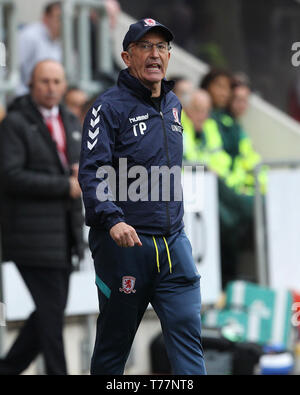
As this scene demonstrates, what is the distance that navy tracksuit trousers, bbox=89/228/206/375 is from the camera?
475 cm

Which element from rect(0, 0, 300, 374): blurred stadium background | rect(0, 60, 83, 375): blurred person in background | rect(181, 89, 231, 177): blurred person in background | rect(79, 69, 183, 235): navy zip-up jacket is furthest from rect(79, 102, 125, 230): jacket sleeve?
rect(181, 89, 231, 177): blurred person in background

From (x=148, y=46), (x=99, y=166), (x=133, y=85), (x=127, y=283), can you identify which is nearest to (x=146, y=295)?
(x=127, y=283)

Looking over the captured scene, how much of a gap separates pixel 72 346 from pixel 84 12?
315cm

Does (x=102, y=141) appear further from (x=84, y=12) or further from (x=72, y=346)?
(x=84, y=12)

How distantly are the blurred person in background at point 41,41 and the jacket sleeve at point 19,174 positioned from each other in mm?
2460

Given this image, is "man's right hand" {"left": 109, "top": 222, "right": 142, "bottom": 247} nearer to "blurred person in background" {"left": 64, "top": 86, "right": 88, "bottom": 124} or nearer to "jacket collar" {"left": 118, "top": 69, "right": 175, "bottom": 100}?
"jacket collar" {"left": 118, "top": 69, "right": 175, "bottom": 100}

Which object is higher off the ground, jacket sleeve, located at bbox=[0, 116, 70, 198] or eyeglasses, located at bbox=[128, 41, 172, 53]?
eyeglasses, located at bbox=[128, 41, 172, 53]

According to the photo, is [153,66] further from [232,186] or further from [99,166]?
[232,186]

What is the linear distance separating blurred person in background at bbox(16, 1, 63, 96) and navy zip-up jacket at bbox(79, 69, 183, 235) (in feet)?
14.5

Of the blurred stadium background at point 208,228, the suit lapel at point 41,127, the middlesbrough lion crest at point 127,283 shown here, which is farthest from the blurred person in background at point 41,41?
the middlesbrough lion crest at point 127,283

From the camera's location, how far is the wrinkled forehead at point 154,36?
469 cm

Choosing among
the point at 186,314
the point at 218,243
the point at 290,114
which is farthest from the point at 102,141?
the point at 290,114

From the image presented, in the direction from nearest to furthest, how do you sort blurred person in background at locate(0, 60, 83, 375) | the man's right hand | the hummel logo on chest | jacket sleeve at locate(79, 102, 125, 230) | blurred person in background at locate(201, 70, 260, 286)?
the man's right hand < jacket sleeve at locate(79, 102, 125, 230) < the hummel logo on chest < blurred person in background at locate(0, 60, 83, 375) < blurred person in background at locate(201, 70, 260, 286)

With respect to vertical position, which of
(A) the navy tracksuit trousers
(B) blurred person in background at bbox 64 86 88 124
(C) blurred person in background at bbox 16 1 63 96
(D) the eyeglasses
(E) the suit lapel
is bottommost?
(A) the navy tracksuit trousers
